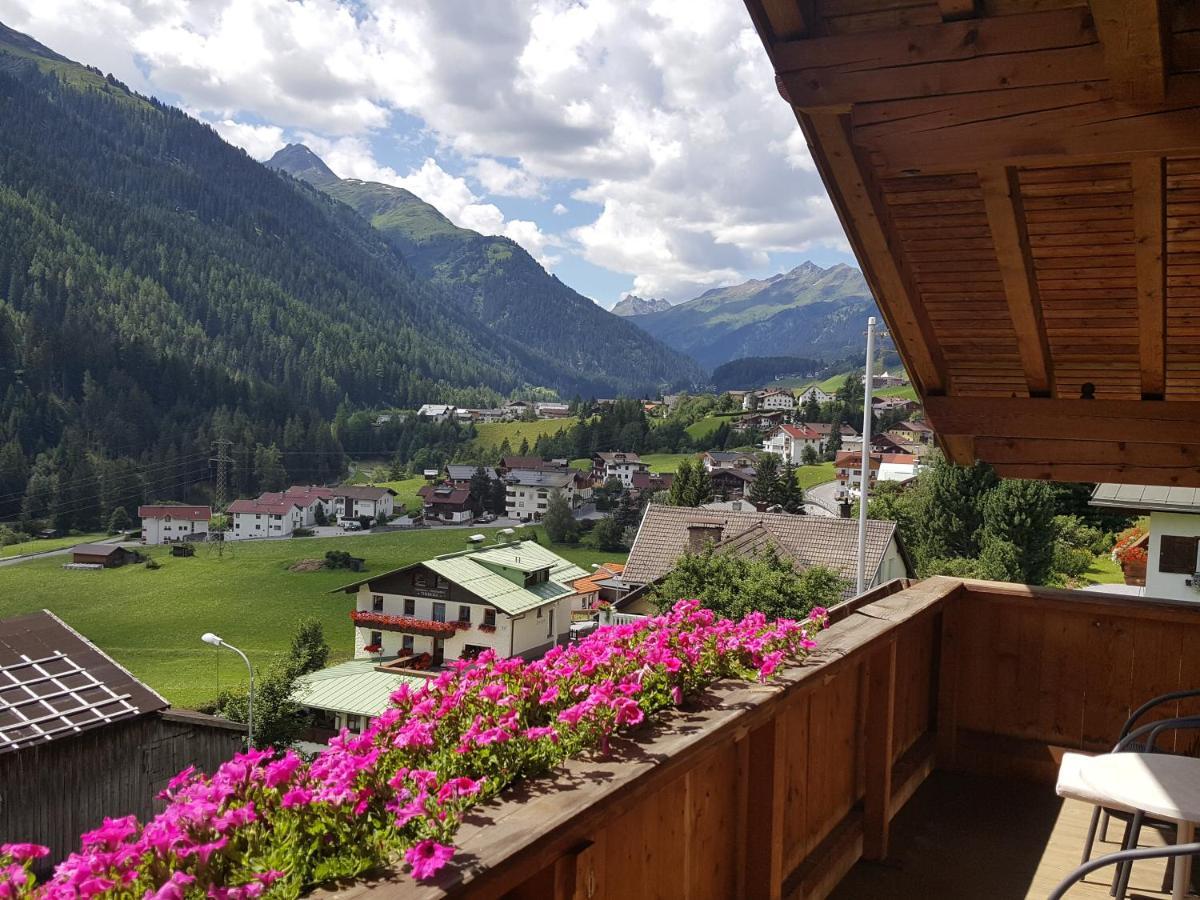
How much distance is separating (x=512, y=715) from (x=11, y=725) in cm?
1227

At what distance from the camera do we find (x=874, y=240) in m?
2.91

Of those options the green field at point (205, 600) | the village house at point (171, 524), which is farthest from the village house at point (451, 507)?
the village house at point (171, 524)

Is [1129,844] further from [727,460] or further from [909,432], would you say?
[909,432]

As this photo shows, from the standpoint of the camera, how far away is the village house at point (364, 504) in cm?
8825

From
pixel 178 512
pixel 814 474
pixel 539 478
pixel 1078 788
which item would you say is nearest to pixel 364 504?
pixel 178 512

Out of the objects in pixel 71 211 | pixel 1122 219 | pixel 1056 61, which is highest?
pixel 71 211

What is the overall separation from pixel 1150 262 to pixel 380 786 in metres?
2.72

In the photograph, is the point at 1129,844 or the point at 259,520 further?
the point at 259,520

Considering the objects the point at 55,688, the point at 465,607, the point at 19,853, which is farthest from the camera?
the point at 465,607

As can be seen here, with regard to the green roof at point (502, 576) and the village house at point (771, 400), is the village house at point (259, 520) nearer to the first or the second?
the green roof at point (502, 576)

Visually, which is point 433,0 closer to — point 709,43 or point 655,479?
point 709,43

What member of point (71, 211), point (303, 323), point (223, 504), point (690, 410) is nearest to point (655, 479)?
point (690, 410)

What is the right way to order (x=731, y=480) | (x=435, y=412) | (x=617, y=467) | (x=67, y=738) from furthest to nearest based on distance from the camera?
(x=435, y=412) → (x=617, y=467) → (x=731, y=480) → (x=67, y=738)

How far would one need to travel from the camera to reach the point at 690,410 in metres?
115
